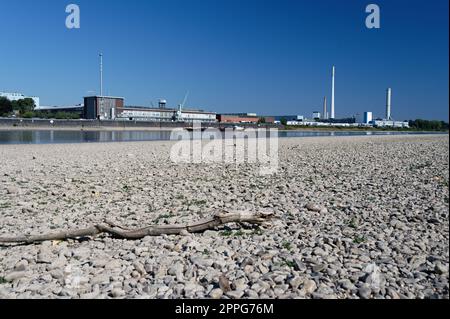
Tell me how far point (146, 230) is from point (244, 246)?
154cm

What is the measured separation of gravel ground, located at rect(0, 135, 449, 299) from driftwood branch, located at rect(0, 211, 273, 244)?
15 cm

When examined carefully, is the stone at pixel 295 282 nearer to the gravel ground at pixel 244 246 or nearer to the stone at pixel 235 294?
the gravel ground at pixel 244 246

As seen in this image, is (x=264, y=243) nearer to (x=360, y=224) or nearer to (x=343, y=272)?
(x=343, y=272)

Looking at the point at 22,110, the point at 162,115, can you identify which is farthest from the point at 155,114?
the point at 22,110

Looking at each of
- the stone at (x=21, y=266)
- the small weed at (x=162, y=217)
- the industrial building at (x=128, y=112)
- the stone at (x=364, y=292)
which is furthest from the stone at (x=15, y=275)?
the industrial building at (x=128, y=112)

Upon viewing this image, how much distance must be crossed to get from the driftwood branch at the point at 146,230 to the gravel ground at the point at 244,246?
→ 15 cm

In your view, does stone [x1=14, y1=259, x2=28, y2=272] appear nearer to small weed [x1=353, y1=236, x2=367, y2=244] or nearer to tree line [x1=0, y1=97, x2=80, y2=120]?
small weed [x1=353, y1=236, x2=367, y2=244]

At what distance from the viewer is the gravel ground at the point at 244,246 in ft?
13.1

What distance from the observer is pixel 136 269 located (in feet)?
14.9

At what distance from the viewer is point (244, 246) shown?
5.22 m

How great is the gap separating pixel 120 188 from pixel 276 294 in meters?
7.26

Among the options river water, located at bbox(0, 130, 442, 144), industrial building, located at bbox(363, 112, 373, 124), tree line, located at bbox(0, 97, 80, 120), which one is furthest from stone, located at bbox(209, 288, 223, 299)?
tree line, located at bbox(0, 97, 80, 120)

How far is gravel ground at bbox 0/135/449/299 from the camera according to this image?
3994 mm
